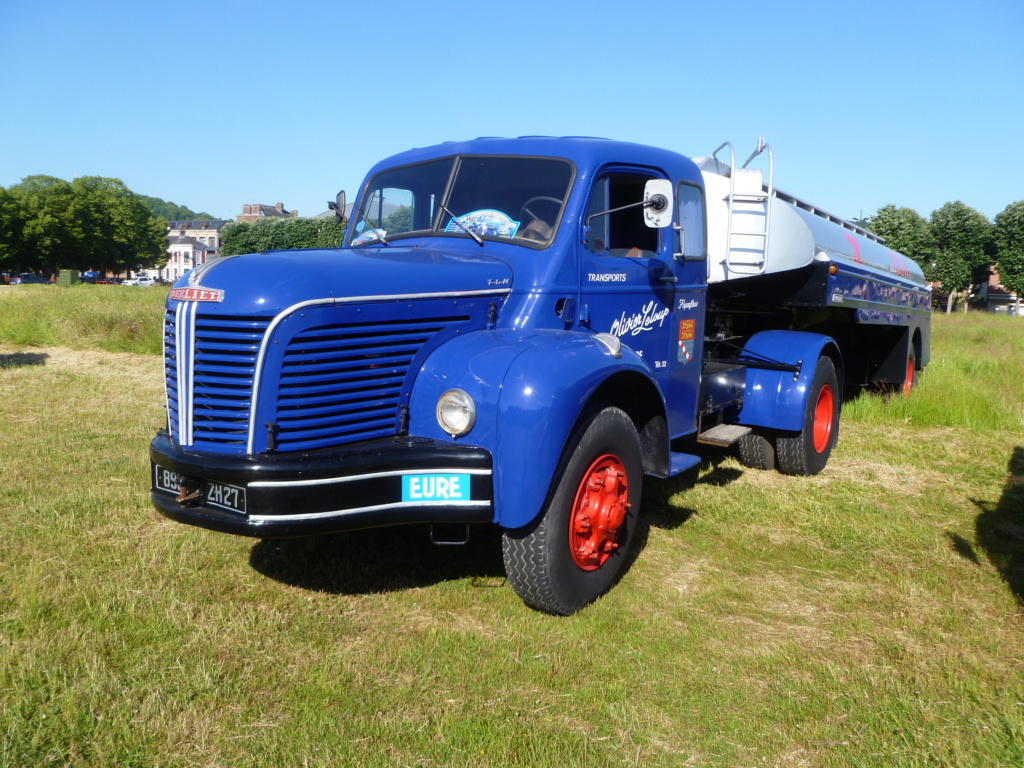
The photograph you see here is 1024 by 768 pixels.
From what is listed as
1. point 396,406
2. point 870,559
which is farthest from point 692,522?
point 396,406

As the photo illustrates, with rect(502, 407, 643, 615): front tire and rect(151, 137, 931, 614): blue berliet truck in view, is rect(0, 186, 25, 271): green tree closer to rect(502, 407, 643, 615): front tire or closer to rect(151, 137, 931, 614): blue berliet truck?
rect(151, 137, 931, 614): blue berliet truck

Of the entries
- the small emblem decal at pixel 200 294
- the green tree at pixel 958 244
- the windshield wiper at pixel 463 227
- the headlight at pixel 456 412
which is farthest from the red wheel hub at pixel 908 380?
the green tree at pixel 958 244

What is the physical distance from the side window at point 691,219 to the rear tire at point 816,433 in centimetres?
186

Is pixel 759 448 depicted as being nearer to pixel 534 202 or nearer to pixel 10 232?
pixel 534 202

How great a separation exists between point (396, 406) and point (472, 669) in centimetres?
117

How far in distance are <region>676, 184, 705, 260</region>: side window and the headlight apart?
91.1 inches

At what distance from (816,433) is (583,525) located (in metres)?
3.95

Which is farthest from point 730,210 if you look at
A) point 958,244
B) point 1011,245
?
point 1011,245

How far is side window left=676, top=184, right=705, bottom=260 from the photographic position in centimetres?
511

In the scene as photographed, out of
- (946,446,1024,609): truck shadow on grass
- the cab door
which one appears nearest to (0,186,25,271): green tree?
the cab door

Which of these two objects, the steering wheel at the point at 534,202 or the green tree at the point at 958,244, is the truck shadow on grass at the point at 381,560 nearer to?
the steering wheel at the point at 534,202

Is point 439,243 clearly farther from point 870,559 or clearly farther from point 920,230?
point 920,230

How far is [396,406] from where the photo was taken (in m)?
3.59

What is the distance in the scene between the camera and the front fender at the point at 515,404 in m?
3.37
